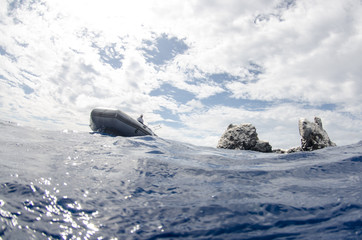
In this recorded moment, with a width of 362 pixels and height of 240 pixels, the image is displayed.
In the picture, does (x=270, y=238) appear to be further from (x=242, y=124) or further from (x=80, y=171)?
(x=242, y=124)

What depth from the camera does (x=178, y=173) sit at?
442 centimetres

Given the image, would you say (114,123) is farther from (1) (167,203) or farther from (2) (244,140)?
(1) (167,203)

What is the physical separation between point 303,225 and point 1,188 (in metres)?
3.89

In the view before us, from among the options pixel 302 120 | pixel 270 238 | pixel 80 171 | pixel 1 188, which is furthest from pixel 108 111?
pixel 302 120

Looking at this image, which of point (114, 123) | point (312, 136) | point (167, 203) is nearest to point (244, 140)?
point (312, 136)

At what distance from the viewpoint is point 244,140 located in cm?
1573

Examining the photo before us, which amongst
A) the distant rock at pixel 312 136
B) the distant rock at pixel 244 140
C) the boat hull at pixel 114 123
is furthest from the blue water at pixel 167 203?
the distant rock at pixel 244 140

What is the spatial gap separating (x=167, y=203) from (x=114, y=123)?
11.1 meters

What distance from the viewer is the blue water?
6.89ft

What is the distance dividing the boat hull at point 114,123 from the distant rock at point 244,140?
7.16m

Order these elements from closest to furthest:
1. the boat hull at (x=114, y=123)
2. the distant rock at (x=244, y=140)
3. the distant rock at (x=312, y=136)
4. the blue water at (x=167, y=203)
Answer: the blue water at (x=167, y=203)
the boat hull at (x=114, y=123)
the distant rock at (x=312, y=136)
the distant rock at (x=244, y=140)

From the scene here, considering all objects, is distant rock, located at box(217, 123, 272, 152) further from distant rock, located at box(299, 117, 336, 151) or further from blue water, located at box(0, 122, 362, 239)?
blue water, located at box(0, 122, 362, 239)

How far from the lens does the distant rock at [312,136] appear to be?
13297 millimetres

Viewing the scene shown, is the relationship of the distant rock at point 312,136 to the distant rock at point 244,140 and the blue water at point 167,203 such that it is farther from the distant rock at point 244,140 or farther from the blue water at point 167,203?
the blue water at point 167,203
